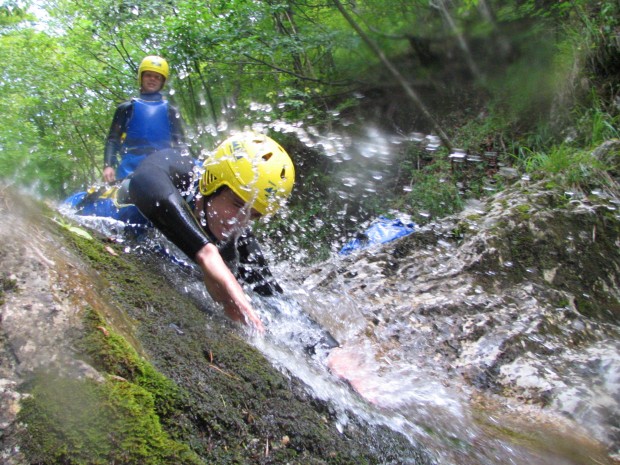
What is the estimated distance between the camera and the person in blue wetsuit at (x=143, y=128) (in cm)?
440

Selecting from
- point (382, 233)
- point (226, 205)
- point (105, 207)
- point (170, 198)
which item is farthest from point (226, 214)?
point (382, 233)

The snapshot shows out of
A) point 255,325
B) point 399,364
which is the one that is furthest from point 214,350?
point 399,364

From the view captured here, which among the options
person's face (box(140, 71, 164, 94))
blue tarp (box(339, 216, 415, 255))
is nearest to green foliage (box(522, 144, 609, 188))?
blue tarp (box(339, 216, 415, 255))

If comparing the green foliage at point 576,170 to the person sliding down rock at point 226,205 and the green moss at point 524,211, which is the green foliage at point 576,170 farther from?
Answer: the person sliding down rock at point 226,205

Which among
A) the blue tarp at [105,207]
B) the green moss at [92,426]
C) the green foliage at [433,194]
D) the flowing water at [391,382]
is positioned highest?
the blue tarp at [105,207]

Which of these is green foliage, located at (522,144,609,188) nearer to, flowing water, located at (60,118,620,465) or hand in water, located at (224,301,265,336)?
flowing water, located at (60,118,620,465)

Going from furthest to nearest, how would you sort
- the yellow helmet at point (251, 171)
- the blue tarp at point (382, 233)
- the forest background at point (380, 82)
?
the forest background at point (380, 82) < the blue tarp at point (382, 233) < the yellow helmet at point (251, 171)

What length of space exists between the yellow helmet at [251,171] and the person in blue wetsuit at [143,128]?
2.08 meters

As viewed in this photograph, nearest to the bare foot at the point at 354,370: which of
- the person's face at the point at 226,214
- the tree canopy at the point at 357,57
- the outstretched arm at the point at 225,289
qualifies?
the outstretched arm at the point at 225,289

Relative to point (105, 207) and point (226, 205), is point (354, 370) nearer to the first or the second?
point (226, 205)

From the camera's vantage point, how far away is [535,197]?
3.59m

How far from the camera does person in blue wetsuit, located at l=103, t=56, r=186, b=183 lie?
4.40m

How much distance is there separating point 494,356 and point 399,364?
1.66 ft

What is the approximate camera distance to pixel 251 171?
96.0 inches
